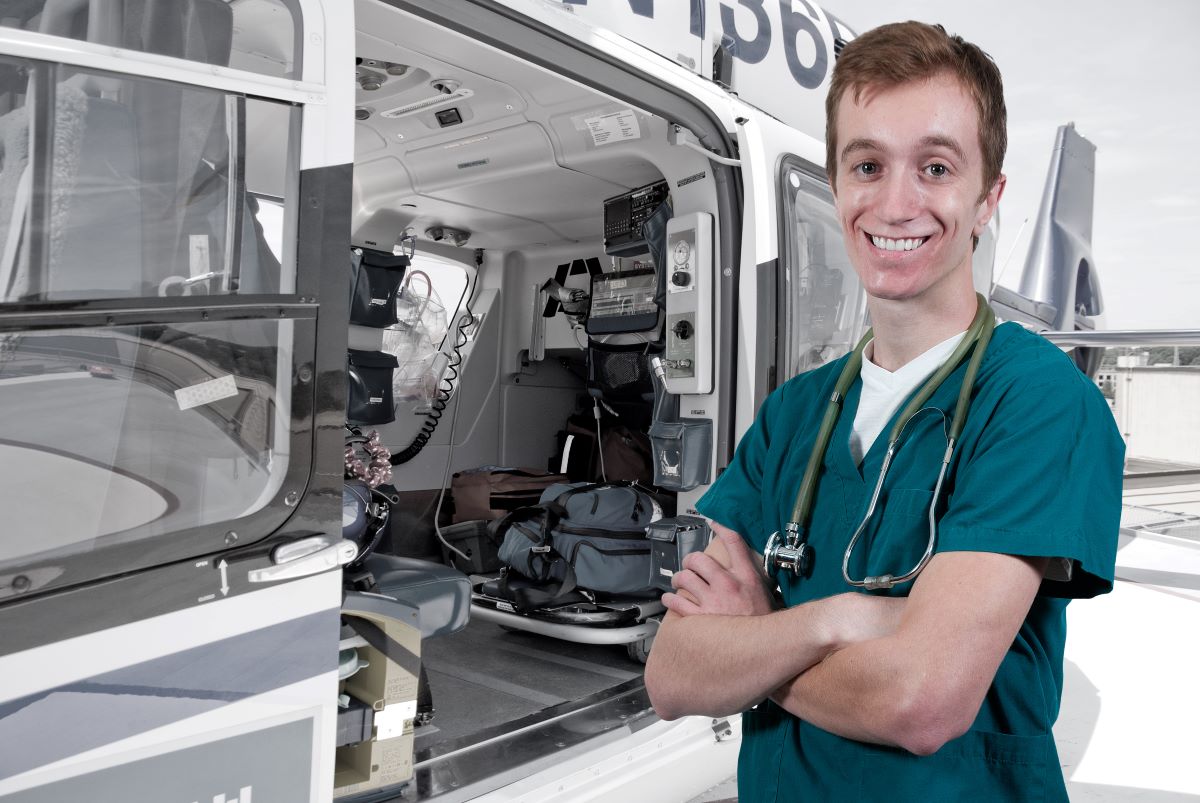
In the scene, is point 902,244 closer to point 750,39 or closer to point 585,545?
point 750,39

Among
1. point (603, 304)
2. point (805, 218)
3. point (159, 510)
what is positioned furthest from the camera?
point (603, 304)

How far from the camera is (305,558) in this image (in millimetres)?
1648

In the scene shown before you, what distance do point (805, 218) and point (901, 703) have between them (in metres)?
2.74

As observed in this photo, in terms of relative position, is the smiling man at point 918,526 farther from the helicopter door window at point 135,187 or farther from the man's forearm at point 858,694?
the helicopter door window at point 135,187

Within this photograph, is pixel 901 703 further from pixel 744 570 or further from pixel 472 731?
pixel 472 731

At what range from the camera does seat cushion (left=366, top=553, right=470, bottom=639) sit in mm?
2664

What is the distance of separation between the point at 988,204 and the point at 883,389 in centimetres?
28

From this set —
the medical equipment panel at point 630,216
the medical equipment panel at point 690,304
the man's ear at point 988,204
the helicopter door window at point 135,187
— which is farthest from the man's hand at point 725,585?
the medical equipment panel at point 630,216

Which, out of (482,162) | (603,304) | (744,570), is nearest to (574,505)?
(603,304)

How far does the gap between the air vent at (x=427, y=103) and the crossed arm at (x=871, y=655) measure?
8.88 ft

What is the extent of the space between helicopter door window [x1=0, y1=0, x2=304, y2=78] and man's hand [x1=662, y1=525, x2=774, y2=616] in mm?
1163

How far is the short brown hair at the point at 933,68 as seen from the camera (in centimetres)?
113

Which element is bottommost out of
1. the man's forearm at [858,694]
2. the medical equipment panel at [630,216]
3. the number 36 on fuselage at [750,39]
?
the man's forearm at [858,694]

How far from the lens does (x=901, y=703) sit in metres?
0.99
